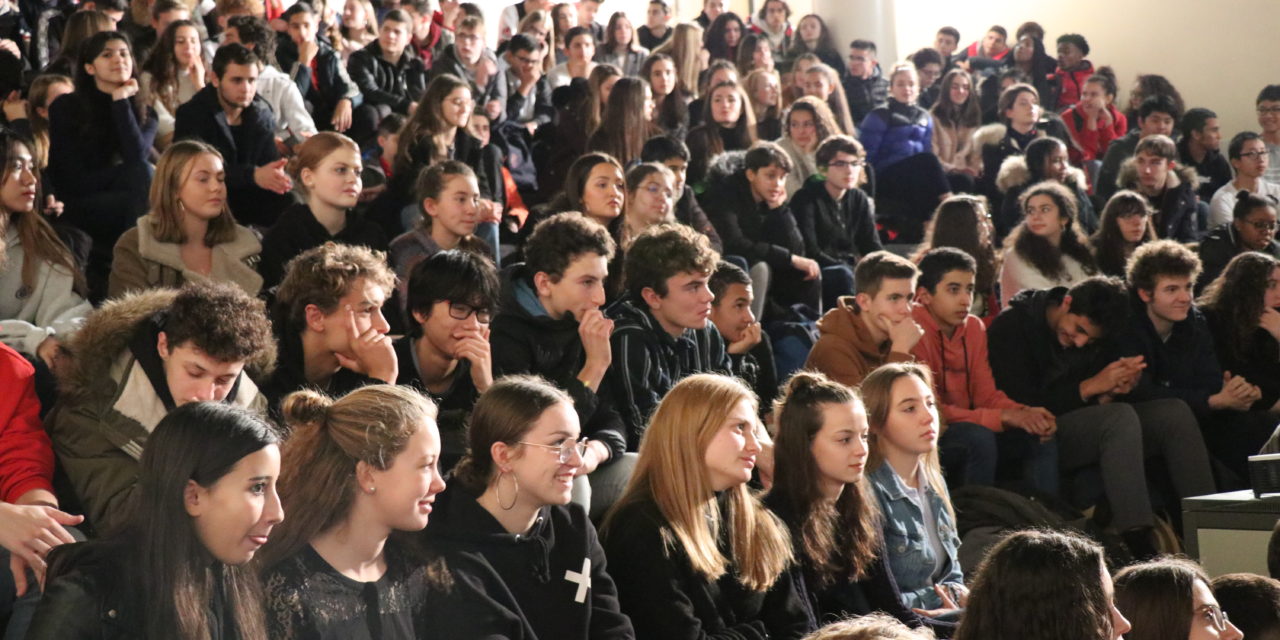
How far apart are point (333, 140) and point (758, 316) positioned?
194 centimetres

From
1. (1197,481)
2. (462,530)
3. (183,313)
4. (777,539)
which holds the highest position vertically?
(183,313)

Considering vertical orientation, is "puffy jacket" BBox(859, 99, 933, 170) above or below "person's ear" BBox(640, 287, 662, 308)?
below

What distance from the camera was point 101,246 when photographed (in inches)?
210

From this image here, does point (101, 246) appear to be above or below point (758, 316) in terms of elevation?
above

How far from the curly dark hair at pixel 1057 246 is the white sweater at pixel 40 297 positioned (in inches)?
163

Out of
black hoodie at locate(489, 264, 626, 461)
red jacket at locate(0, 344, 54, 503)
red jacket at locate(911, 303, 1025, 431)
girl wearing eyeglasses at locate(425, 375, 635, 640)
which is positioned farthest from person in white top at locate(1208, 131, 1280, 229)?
red jacket at locate(0, 344, 54, 503)

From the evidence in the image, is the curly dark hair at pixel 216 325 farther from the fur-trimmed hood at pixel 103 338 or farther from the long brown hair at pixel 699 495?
the long brown hair at pixel 699 495

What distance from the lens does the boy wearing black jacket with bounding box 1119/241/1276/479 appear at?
5543 millimetres

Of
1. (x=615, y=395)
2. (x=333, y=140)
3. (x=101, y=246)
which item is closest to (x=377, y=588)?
(x=615, y=395)

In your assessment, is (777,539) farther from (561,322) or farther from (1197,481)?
(1197,481)

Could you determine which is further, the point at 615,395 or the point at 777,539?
the point at 615,395

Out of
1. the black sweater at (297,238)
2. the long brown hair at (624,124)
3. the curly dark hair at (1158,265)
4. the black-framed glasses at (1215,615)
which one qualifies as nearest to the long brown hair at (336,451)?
the black-framed glasses at (1215,615)

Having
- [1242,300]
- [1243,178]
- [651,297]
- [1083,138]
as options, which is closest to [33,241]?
[651,297]

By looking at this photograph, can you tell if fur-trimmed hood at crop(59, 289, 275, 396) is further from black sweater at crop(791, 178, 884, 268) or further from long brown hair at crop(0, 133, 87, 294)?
black sweater at crop(791, 178, 884, 268)
